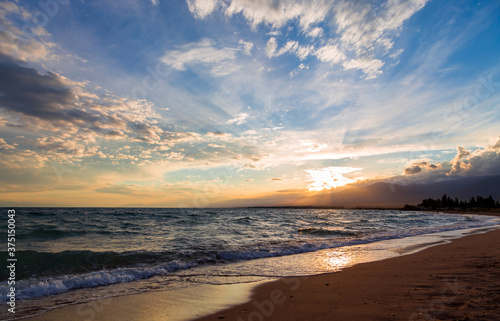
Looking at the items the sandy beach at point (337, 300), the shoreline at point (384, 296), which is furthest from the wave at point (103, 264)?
the shoreline at point (384, 296)

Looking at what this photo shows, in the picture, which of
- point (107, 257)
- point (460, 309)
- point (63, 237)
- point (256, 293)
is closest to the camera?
point (460, 309)

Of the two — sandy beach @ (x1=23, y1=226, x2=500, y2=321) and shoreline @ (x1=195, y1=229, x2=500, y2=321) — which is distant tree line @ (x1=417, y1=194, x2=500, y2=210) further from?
sandy beach @ (x1=23, y1=226, x2=500, y2=321)

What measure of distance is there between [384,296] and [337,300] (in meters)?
1.17

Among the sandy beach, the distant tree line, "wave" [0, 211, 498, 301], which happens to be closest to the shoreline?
the sandy beach

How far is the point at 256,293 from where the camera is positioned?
7.11m

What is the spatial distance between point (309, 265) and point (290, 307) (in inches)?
213

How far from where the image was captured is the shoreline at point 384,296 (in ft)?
16.0

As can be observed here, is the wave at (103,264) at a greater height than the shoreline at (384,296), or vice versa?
the shoreline at (384,296)

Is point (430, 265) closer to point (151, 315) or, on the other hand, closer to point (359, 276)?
point (359, 276)

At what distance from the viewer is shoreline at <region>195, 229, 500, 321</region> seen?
16.0 ft

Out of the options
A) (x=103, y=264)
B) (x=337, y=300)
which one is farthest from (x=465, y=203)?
(x=103, y=264)

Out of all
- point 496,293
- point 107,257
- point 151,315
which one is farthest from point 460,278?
point 107,257

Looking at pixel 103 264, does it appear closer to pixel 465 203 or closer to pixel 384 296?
pixel 384 296

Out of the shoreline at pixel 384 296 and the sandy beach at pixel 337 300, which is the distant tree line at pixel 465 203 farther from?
the sandy beach at pixel 337 300
